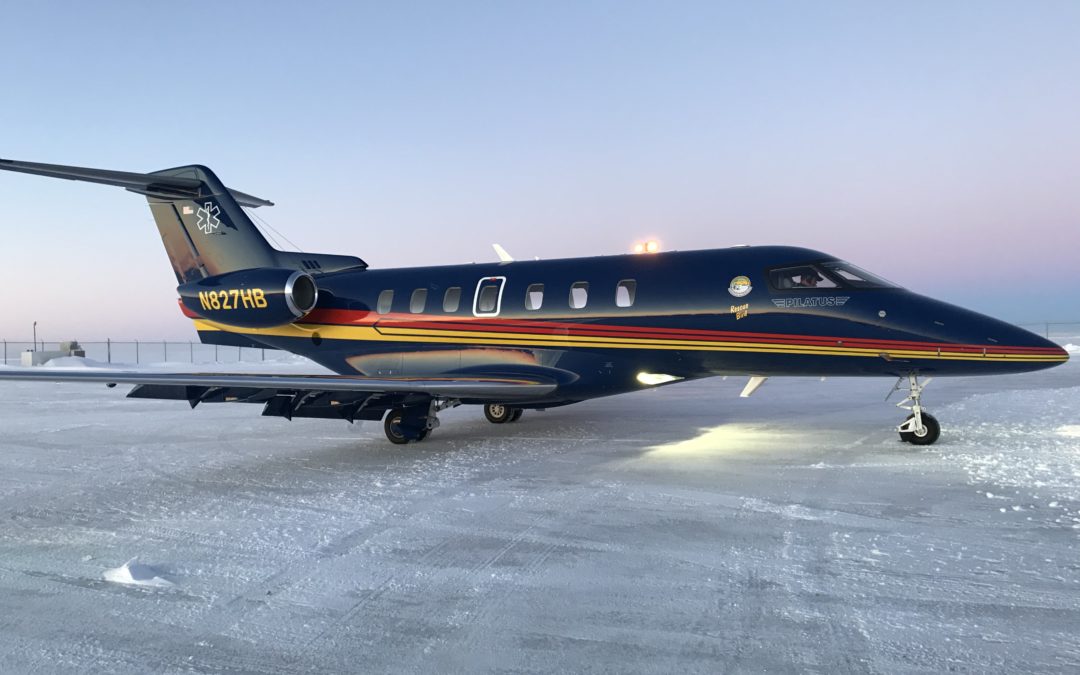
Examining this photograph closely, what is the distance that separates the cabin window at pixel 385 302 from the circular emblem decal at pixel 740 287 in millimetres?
5339

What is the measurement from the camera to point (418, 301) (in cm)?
1073

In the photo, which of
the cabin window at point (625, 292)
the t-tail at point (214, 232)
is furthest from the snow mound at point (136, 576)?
the t-tail at point (214, 232)

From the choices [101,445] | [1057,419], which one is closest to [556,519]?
[101,445]

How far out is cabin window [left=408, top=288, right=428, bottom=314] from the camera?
35.0ft

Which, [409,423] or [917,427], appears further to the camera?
[409,423]

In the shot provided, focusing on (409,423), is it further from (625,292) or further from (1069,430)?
(1069,430)

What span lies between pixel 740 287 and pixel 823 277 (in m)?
1.00

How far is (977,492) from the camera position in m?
5.80

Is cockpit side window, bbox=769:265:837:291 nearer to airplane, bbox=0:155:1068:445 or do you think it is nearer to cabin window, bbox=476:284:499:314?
airplane, bbox=0:155:1068:445

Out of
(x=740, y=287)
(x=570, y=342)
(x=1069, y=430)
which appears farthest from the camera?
(x=570, y=342)

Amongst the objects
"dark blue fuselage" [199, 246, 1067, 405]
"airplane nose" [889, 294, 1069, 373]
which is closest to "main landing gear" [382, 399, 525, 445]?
"dark blue fuselage" [199, 246, 1067, 405]

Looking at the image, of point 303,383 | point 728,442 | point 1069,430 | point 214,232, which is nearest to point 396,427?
point 303,383

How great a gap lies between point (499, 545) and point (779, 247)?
6.15 m

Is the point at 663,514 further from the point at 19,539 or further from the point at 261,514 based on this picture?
the point at 19,539
